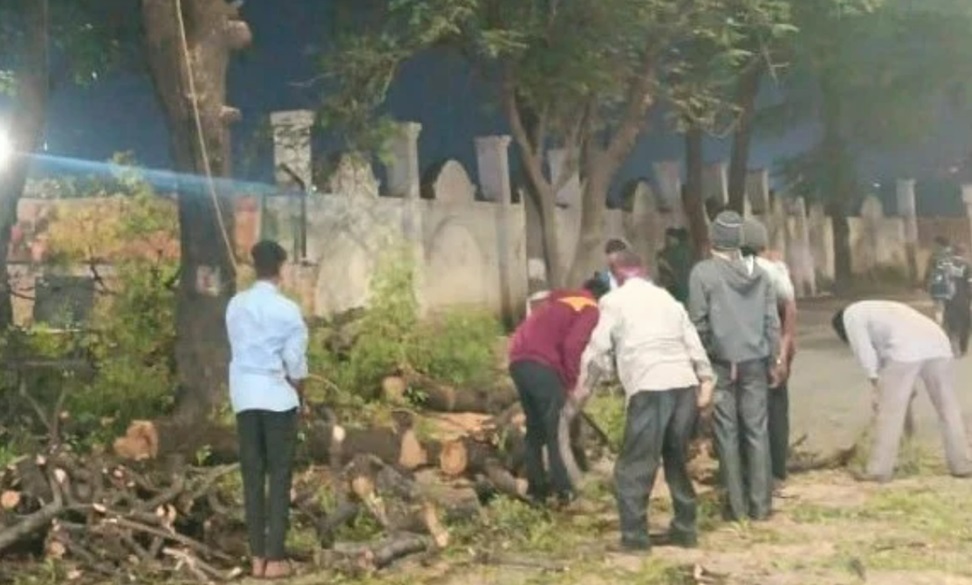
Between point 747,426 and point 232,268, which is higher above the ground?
point 232,268

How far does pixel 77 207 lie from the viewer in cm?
1495

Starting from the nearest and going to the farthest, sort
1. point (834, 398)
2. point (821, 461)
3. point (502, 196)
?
point (821, 461) < point (834, 398) < point (502, 196)

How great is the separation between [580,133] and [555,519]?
Result: 388 inches

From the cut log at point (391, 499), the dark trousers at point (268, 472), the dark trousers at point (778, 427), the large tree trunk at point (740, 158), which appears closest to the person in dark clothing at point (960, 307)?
the dark trousers at point (778, 427)

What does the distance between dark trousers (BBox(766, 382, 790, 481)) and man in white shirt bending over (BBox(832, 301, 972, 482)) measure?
1.99ft

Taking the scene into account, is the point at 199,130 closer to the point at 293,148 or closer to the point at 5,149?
the point at 5,149

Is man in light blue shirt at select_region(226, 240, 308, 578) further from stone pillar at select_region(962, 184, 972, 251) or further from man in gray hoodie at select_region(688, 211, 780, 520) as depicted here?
stone pillar at select_region(962, 184, 972, 251)

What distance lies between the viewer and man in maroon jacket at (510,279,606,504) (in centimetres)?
868

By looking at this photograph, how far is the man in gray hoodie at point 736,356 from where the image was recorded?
8.28m

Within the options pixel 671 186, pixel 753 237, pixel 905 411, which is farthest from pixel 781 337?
pixel 671 186

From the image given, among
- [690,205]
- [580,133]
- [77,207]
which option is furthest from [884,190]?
[77,207]

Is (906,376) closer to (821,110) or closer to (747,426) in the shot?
(747,426)

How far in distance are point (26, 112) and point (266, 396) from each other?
6.46 m

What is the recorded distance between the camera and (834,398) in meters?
14.0
